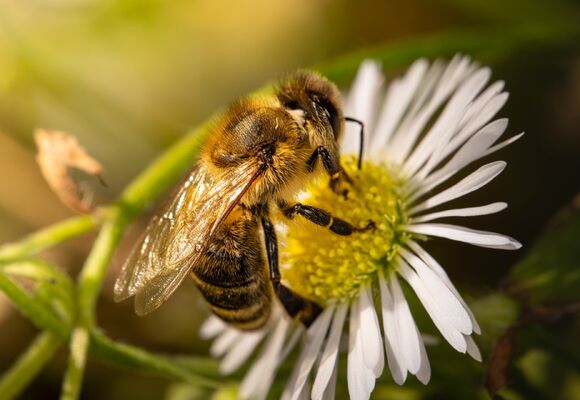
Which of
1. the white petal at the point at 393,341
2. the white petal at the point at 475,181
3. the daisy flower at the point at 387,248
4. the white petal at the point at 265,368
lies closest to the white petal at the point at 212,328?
the daisy flower at the point at 387,248

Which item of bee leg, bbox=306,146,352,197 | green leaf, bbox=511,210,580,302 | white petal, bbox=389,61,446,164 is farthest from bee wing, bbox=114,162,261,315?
green leaf, bbox=511,210,580,302

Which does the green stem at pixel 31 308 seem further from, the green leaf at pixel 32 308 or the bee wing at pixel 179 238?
the bee wing at pixel 179 238

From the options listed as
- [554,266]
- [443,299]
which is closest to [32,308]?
[443,299]

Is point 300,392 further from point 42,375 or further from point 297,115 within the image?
point 42,375

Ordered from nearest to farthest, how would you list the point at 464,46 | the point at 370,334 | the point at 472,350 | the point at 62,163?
the point at 472,350
the point at 370,334
the point at 62,163
the point at 464,46

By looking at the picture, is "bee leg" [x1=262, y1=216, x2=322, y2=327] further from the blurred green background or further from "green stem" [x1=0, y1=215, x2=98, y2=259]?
the blurred green background

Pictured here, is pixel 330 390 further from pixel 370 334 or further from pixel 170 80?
pixel 170 80
